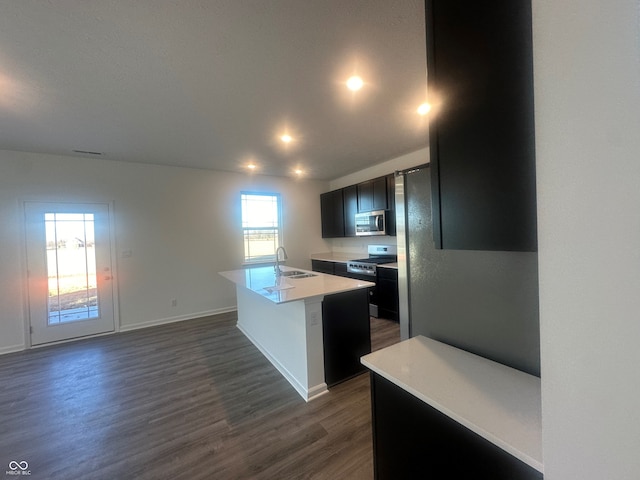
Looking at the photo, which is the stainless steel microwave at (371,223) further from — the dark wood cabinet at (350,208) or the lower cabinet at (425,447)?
the lower cabinet at (425,447)

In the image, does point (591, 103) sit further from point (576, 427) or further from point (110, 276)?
point (110, 276)

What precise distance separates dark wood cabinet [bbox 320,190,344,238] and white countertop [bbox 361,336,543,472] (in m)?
4.12

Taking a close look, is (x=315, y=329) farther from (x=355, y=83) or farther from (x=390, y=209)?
(x=390, y=209)

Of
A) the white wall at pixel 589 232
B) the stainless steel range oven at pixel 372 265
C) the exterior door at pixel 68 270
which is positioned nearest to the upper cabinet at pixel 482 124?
the white wall at pixel 589 232

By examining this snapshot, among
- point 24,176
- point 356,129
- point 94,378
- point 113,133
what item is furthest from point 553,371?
point 24,176

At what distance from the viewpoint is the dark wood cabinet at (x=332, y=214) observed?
206 inches

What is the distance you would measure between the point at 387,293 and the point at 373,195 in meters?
1.76

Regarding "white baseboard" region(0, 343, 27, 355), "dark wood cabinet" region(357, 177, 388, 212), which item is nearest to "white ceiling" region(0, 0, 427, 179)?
"dark wood cabinet" region(357, 177, 388, 212)

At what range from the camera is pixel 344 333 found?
7.79 ft

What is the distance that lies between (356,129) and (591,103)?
2.74 meters

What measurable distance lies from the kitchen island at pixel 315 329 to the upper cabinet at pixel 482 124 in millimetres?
1444

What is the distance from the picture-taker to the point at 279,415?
1.94 metres

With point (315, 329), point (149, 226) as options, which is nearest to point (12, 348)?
point (149, 226)
